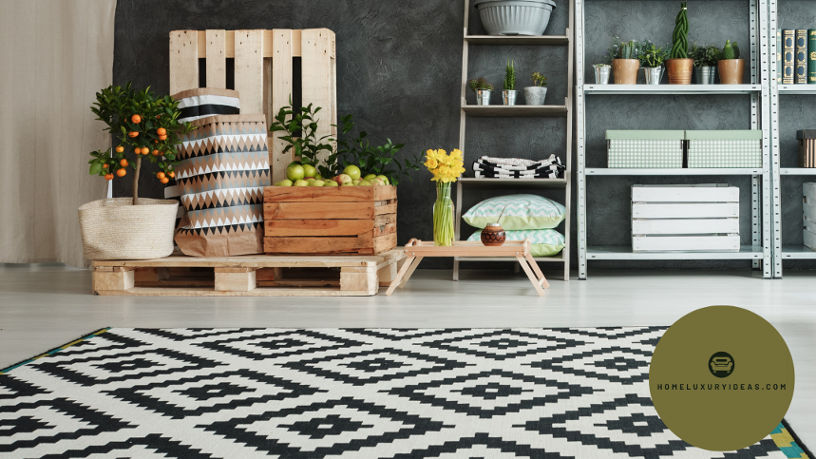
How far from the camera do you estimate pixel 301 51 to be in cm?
446

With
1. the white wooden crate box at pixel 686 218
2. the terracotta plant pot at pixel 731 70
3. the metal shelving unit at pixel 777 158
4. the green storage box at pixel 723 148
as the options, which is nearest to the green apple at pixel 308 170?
the white wooden crate box at pixel 686 218

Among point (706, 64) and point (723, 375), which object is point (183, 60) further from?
point (723, 375)

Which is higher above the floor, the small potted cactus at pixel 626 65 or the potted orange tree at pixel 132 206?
the small potted cactus at pixel 626 65

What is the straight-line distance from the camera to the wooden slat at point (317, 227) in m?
3.79

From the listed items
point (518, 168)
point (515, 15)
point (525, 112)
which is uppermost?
point (515, 15)

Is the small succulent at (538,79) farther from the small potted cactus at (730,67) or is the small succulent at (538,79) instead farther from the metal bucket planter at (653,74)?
the small potted cactus at (730,67)

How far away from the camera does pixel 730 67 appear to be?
13.8 ft

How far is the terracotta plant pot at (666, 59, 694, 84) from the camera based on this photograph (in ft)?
13.8

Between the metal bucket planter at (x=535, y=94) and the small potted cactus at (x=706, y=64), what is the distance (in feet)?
2.67

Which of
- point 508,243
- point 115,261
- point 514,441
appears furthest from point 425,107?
point 514,441

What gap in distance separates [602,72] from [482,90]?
2.07 ft

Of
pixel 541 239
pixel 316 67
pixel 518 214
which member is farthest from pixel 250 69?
pixel 541 239

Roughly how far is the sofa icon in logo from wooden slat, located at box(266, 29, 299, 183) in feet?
13.2

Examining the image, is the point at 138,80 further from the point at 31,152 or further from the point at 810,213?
the point at 810,213
